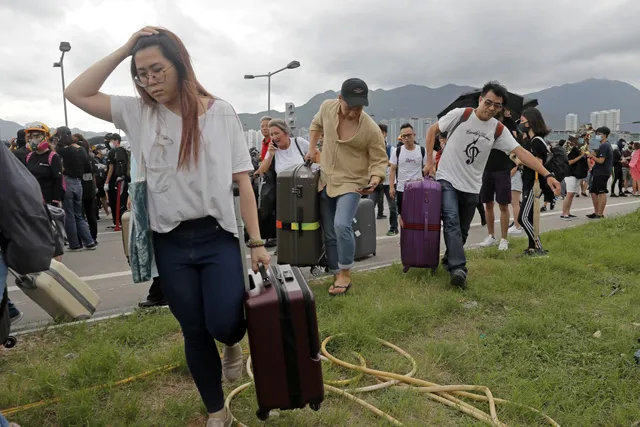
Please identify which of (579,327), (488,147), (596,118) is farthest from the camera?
(596,118)

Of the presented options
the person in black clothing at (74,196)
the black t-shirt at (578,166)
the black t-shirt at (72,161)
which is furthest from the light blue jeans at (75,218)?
the black t-shirt at (578,166)

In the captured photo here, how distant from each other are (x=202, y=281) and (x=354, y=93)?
2633 millimetres

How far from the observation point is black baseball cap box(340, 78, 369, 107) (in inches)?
166

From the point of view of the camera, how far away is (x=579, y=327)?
360 centimetres

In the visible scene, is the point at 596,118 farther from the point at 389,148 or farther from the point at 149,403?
the point at 149,403

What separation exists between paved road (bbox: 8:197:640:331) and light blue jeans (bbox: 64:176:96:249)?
11.2 inches

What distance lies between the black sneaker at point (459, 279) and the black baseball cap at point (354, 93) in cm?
185

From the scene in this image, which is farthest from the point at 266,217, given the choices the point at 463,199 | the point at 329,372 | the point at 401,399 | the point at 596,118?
the point at 596,118

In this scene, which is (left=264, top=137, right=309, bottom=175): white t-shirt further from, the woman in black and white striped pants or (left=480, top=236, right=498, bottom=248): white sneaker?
(left=480, top=236, right=498, bottom=248): white sneaker

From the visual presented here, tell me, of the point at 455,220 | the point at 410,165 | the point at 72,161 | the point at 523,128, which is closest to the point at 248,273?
the point at 455,220

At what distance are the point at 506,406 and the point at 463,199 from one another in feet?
8.93

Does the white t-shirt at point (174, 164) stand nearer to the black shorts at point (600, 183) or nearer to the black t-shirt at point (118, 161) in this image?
the black t-shirt at point (118, 161)

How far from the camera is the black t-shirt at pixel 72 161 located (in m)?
7.55

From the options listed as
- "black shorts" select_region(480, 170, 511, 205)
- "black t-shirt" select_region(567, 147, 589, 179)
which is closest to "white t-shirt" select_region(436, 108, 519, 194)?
"black shorts" select_region(480, 170, 511, 205)
